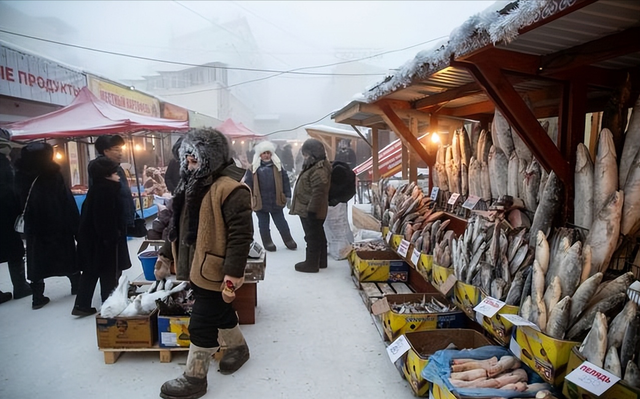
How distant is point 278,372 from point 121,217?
211 cm

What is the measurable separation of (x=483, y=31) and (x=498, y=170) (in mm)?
1256

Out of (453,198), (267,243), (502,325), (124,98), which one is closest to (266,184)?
(267,243)

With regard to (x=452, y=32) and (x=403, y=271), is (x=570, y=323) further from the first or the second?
(x=403, y=271)

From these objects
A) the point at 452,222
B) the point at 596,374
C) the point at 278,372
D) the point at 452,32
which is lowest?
the point at 278,372

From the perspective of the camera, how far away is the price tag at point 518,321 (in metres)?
1.79

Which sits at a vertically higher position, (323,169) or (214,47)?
(214,47)

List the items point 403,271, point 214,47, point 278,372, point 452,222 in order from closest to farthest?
point 278,372
point 452,222
point 403,271
point 214,47

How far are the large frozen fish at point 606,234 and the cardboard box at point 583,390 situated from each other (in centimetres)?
51

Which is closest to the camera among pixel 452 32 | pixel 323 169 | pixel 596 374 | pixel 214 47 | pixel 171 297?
pixel 596 374

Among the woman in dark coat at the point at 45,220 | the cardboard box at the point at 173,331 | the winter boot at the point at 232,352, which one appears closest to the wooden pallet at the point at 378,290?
the winter boot at the point at 232,352

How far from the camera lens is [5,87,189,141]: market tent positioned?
19.6 ft

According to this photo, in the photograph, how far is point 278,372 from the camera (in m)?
2.71

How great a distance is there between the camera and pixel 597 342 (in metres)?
1.55

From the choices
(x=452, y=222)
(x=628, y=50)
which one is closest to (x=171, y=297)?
(x=452, y=222)
